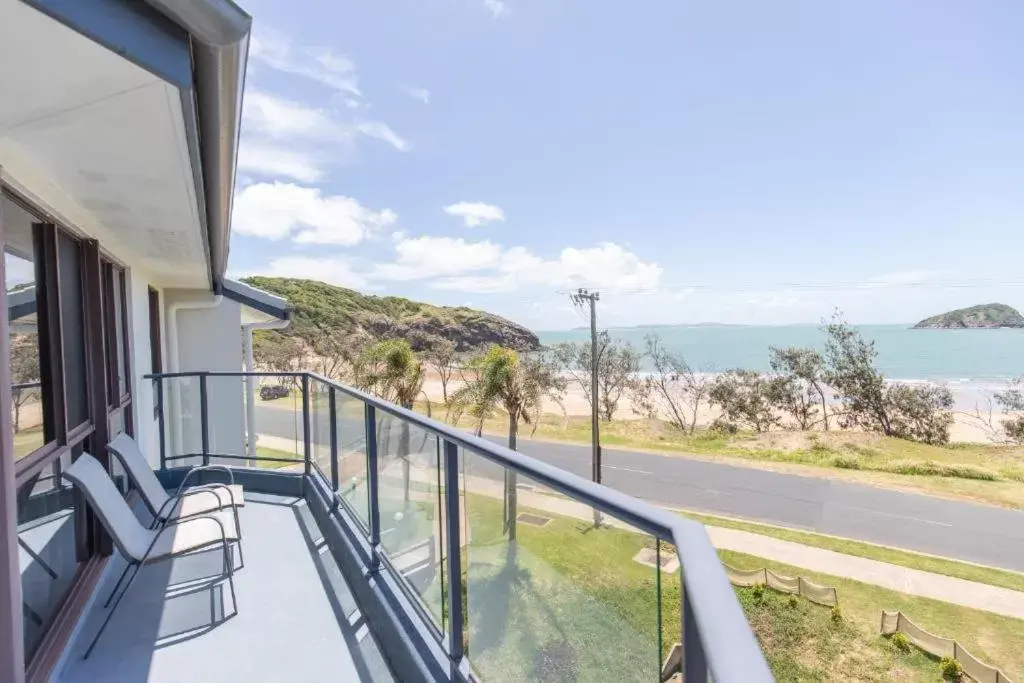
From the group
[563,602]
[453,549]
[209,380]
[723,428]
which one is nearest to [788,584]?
[209,380]

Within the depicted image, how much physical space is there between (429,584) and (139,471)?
94.7 inches

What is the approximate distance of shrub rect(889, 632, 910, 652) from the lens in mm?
8953

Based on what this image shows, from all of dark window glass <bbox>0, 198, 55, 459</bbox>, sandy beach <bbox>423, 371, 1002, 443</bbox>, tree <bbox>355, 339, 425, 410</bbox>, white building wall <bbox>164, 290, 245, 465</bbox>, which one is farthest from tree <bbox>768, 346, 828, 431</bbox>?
dark window glass <bbox>0, 198, 55, 459</bbox>

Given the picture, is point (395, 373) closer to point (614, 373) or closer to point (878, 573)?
point (878, 573)

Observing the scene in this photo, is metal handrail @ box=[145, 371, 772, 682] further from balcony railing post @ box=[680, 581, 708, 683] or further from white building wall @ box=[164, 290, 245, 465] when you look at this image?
white building wall @ box=[164, 290, 245, 465]

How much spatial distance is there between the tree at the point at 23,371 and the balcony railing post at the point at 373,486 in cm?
143

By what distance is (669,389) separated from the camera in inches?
1356

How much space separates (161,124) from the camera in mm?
1725

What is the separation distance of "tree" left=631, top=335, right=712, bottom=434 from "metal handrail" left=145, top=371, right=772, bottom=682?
102ft

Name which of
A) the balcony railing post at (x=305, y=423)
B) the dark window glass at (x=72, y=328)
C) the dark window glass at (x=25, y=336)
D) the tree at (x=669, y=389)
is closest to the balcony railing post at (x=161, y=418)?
the balcony railing post at (x=305, y=423)

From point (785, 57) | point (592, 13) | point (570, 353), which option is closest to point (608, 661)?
point (592, 13)

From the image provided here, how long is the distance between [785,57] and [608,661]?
23531 millimetres

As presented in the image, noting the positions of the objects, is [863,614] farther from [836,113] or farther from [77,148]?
[836,113]

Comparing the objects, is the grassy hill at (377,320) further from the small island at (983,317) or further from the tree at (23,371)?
the small island at (983,317)
